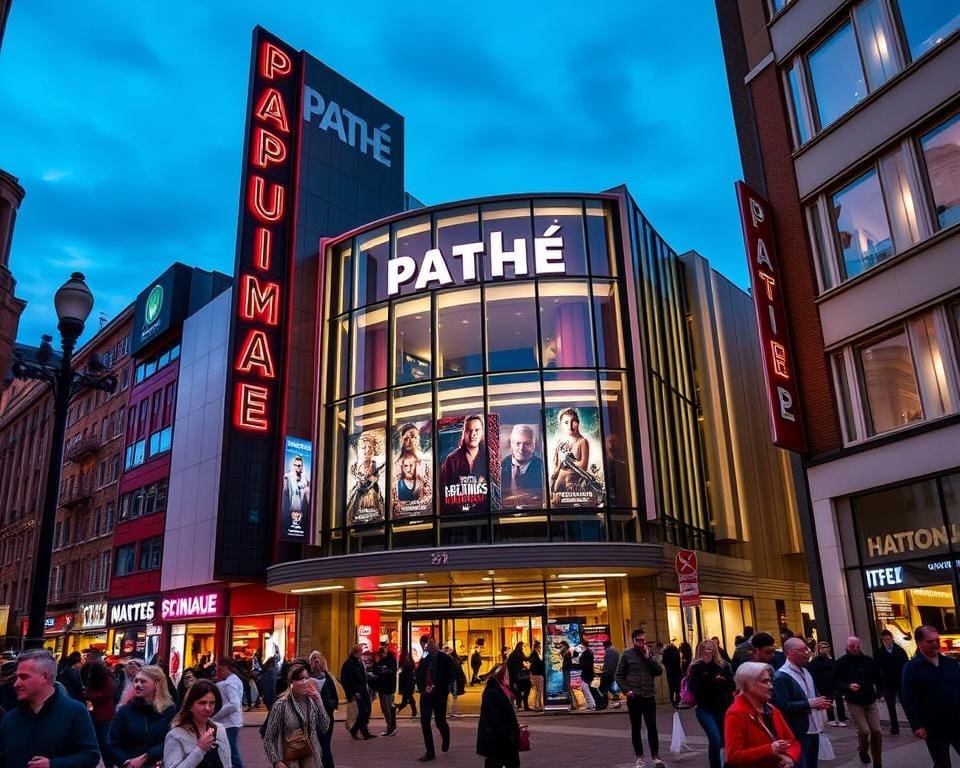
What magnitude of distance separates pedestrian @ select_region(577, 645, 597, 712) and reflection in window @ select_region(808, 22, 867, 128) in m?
14.9

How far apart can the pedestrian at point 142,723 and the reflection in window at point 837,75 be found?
18.7 meters

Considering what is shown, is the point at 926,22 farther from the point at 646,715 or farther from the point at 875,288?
the point at 646,715

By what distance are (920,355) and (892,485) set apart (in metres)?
2.76

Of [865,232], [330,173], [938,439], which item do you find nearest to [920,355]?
[938,439]

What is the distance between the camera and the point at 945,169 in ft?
55.3

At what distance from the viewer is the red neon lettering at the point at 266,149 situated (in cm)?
3384

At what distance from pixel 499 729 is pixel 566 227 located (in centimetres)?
2229

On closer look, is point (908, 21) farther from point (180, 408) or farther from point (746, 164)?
point (180, 408)

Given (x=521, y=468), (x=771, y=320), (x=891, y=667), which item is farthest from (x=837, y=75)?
(x=521, y=468)

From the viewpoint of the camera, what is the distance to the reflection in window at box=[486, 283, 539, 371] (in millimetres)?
27609

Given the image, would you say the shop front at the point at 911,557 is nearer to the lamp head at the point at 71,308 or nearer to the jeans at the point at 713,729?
the jeans at the point at 713,729

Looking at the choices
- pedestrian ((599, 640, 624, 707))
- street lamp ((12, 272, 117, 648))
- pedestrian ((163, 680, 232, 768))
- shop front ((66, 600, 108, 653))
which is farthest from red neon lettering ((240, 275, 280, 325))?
pedestrian ((163, 680, 232, 768))

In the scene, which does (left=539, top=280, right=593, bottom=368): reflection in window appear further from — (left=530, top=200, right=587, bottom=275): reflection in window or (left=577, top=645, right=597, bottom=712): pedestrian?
(left=577, top=645, right=597, bottom=712): pedestrian

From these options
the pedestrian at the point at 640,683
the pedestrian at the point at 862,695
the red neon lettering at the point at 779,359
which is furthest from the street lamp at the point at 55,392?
Result: the red neon lettering at the point at 779,359
